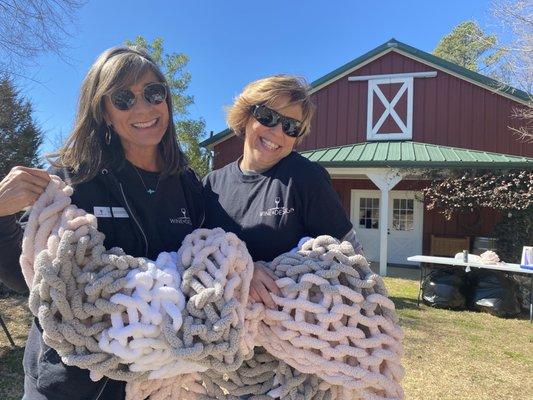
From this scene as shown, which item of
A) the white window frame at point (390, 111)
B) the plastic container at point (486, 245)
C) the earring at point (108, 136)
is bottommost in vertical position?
the plastic container at point (486, 245)

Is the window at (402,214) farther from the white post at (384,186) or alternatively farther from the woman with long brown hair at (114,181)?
the woman with long brown hair at (114,181)

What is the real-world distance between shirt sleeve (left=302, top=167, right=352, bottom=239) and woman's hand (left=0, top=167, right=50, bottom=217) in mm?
859

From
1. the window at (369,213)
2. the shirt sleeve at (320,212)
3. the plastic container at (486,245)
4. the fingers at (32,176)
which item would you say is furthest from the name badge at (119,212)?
the window at (369,213)

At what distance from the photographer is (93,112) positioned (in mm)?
1495

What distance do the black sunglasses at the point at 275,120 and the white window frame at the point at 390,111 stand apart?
1084 cm

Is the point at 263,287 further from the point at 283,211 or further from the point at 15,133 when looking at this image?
the point at 15,133

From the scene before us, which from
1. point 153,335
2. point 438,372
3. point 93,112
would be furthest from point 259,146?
point 438,372

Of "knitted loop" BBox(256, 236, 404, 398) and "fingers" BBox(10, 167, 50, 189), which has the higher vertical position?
"fingers" BBox(10, 167, 50, 189)

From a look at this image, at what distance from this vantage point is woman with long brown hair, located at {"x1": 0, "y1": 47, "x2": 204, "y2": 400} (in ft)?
4.39

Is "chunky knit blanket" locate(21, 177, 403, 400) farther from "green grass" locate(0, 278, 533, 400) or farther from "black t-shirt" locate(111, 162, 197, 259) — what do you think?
"green grass" locate(0, 278, 533, 400)

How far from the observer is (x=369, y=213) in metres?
13.8

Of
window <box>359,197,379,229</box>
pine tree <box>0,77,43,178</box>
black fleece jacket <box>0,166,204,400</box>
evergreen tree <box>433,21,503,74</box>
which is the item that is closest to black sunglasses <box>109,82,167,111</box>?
black fleece jacket <box>0,166,204,400</box>

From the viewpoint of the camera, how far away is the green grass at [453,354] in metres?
4.17

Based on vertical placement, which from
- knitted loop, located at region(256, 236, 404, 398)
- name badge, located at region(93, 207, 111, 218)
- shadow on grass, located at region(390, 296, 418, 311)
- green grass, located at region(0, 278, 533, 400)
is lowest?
green grass, located at region(0, 278, 533, 400)
